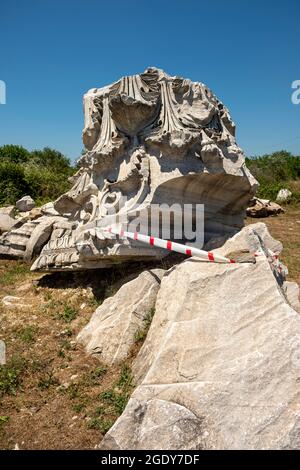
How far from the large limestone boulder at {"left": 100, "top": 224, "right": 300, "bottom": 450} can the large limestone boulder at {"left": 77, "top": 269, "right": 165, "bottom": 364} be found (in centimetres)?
40

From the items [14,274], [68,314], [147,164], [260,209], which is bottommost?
[68,314]

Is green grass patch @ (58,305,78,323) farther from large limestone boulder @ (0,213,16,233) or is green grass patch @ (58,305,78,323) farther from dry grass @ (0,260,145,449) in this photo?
large limestone boulder @ (0,213,16,233)

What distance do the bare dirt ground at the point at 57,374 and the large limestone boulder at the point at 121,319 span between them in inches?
4.4

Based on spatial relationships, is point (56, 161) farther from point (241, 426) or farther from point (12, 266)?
point (241, 426)

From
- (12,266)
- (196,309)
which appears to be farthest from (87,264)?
(12,266)

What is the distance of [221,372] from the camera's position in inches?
106

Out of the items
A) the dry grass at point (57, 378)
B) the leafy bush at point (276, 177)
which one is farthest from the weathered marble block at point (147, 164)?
the leafy bush at point (276, 177)

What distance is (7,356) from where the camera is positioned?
3.84 metres

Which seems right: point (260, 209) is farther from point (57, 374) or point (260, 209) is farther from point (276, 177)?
point (276, 177)

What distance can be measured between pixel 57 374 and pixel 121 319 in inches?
32.1

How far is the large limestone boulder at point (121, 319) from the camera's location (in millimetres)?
3830

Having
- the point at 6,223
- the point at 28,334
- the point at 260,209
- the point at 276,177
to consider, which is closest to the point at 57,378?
the point at 28,334

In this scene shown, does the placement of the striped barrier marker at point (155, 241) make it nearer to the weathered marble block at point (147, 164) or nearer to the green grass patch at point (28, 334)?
the weathered marble block at point (147, 164)

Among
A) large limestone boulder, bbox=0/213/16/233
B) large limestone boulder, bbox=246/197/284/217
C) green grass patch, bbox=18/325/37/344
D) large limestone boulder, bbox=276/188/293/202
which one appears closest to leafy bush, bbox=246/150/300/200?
large limestone boulder, bbox=276/188/293/202
